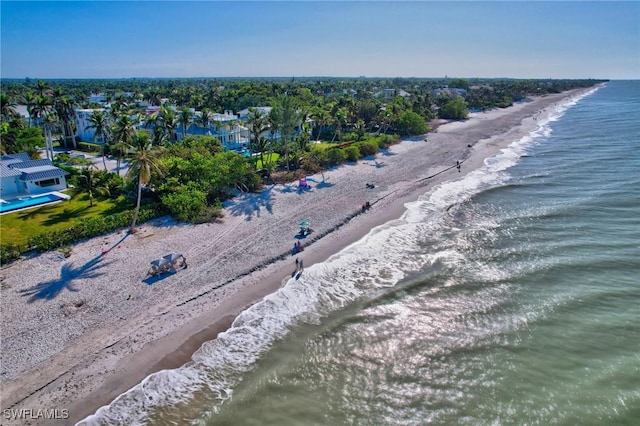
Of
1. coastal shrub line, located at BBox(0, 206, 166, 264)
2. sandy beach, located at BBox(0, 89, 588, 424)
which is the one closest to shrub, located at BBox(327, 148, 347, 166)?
sandy beach, located at BBox(0, 89, 588, 424)

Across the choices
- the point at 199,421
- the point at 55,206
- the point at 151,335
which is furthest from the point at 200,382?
the point at 55,206

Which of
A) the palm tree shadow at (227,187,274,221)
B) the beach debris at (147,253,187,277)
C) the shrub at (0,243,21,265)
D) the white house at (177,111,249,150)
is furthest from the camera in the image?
the white house at (177,111,249,150)

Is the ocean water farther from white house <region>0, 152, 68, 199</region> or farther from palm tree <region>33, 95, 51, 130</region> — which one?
palm tree <region>33, 95, 51, 130</region>

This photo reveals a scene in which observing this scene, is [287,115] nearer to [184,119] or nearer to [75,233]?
[184,119]

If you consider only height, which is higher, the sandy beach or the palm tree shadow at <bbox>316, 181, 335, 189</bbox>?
the palm tree shadow at <bbox>316, 181, 335, 189</bbox>

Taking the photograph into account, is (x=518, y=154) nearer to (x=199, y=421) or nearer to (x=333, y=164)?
(x=333, y=164)

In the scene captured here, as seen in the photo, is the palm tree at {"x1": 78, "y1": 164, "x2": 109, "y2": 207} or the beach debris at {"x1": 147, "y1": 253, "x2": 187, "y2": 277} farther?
the palm tree at {"x1": 78, "y1": 164, "x2": 109, "y2": 207}

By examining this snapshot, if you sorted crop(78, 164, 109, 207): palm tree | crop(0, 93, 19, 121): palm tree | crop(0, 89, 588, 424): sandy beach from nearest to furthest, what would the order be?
crop(0, 89, 588, 424): sandy beach
crop(78, 164, 109, 207): palm tree
crop(0, 93, 19, 121): palm tree

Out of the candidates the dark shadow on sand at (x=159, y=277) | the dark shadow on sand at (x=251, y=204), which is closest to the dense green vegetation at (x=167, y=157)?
the dark shadow on sand at (x=251, y=204)
